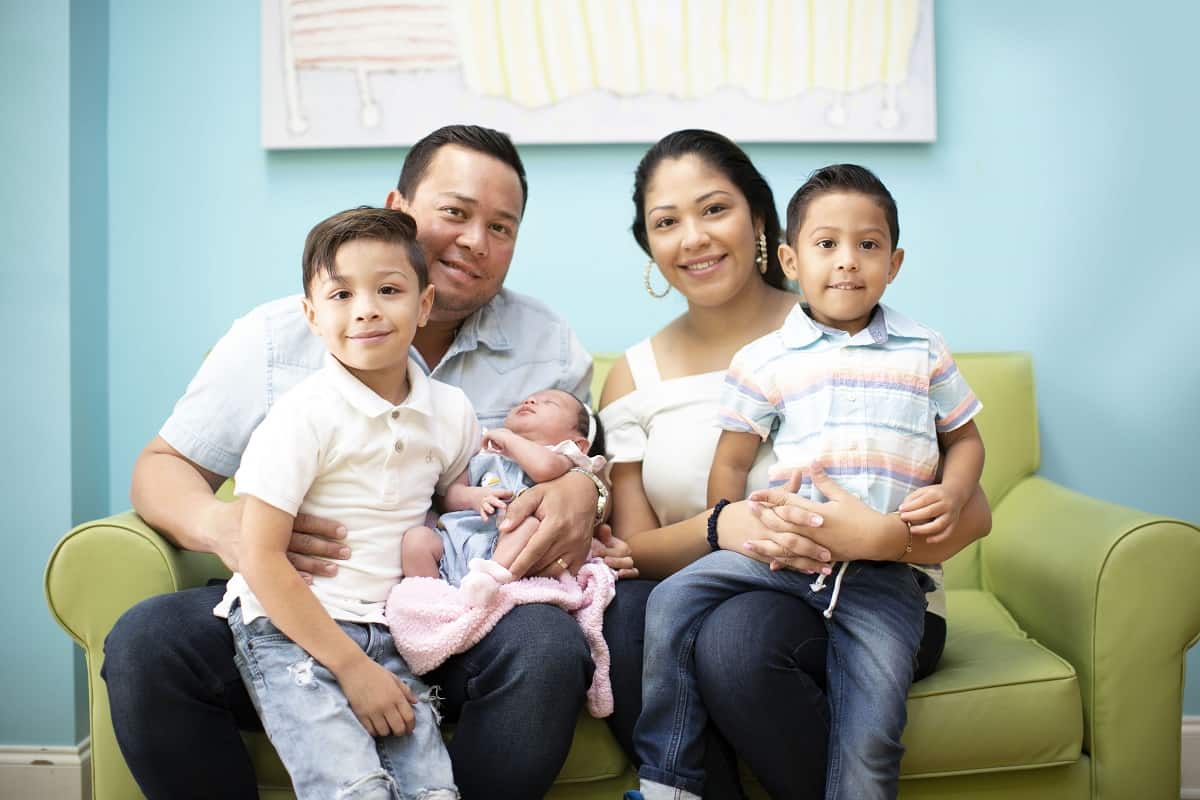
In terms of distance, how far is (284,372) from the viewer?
1.69 meters

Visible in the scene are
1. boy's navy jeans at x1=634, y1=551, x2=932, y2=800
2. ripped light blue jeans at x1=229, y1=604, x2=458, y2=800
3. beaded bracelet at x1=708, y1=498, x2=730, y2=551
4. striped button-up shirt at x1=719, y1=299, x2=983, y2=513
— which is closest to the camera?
ripped light blue jeans at x1=229, y1=604, x2=458, y2=800

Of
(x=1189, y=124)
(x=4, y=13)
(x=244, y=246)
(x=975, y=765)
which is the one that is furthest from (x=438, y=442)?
(x=1189, y=124)

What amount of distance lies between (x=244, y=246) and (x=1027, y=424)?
1.87 meters

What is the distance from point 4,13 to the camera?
7.25 ft

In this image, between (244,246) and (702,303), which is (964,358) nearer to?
(702,303)

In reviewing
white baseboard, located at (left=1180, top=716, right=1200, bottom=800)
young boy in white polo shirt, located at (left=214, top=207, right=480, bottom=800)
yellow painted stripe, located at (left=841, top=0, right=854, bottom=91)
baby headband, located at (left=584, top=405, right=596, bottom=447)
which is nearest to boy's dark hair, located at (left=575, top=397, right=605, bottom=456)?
baby headband, located at (left=584, top=405, right=596, bottom=447)

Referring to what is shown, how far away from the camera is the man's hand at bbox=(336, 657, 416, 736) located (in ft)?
4.34

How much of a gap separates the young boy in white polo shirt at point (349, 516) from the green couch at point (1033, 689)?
0.77 feet

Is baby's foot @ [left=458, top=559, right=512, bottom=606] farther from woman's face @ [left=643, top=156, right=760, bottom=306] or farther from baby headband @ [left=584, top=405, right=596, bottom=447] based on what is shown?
woman's face @ [left=643, top=156, right=760, bottom=306]

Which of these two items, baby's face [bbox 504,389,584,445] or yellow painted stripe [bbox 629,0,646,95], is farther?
yellow painted stripe [bbox 629,0,646,95]

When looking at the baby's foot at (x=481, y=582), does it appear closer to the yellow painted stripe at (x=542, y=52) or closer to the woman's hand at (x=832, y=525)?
the woman's hand at (x=832, y=525)

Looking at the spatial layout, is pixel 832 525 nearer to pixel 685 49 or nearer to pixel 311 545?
pixel 311 545

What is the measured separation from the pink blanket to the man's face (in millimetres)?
550

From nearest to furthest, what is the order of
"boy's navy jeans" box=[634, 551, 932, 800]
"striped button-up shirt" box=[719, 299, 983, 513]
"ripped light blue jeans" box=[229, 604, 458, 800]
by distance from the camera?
"ripped light blue jeans" box=[229, 604, 458, 800]
"boy's navy jeans" box=[634, 551, 932, 800]
"striped button-up shirt" box=[719, 299, 983, 513]
